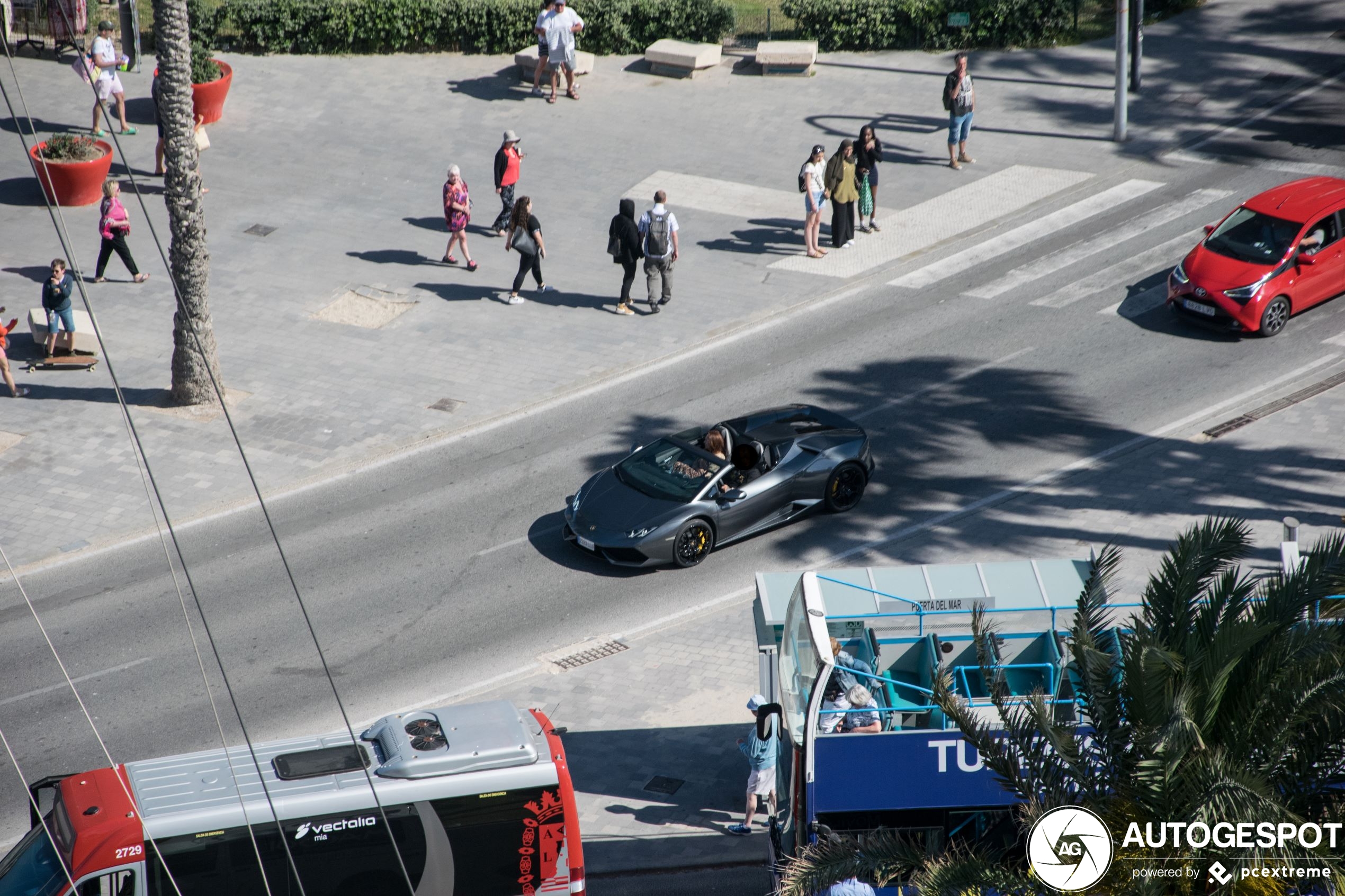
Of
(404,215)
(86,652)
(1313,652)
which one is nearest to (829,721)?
(1313,652)

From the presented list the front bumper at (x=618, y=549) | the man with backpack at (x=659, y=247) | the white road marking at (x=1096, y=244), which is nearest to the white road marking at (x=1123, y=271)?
the white road marking at (x=1096, y=244)

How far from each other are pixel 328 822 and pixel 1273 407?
14.3m

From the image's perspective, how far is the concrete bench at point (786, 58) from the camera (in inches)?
1222

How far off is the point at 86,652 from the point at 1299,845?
1223cm

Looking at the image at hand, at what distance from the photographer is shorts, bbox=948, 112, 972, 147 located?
26427 millimetres

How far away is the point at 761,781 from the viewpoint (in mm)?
11969

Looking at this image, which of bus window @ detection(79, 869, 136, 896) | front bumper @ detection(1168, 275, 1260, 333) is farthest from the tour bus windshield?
front bumper @ detection(1168, 275, 1260, 333)

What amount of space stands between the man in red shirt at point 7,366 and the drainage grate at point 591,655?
10.4m

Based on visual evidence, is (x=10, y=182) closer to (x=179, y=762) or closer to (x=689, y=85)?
(x=689, y=85)

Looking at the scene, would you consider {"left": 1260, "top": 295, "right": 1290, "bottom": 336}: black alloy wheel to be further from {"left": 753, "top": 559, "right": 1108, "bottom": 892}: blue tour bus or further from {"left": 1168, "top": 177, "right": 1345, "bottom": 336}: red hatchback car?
{"left": 753, "top": 559, "right": 1108, "bottom": 892}: blue tour bus

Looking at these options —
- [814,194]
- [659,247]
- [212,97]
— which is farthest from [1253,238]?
[212,97]

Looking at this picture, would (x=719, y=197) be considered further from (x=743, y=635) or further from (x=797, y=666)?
(x=797, y=666)

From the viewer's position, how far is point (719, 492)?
16.2 meters

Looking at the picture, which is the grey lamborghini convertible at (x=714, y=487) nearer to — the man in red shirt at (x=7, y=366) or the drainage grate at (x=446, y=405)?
the drainage grate at (x=446, y=405)
